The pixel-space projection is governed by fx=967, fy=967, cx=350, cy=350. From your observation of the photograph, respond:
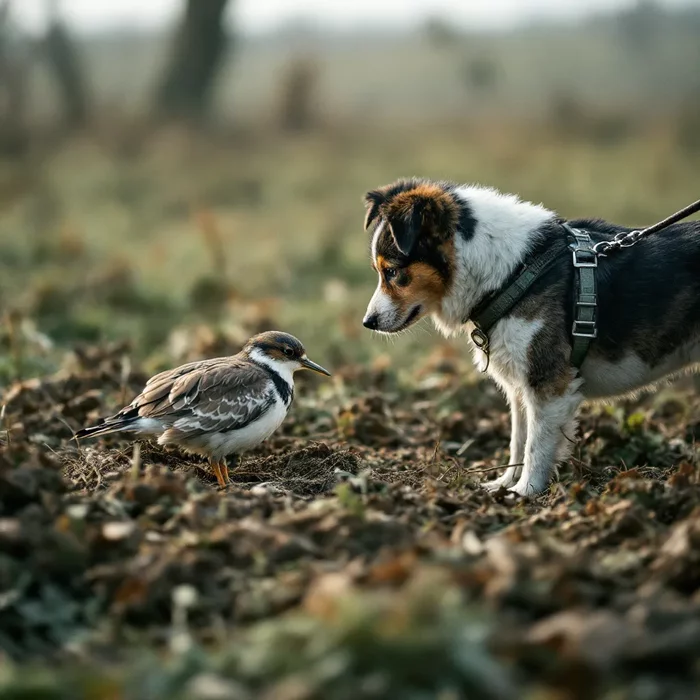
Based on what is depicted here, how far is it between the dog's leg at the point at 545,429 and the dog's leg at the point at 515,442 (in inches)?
12.6

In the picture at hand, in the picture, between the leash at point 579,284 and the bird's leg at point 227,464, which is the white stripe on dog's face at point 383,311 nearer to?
the leash at point 579,284

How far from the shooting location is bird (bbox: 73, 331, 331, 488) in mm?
5449

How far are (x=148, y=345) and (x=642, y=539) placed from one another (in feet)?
21.8

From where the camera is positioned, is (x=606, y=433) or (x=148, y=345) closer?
(x=606, y=433)

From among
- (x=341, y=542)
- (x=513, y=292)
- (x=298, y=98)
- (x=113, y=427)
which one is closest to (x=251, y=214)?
(x=298, y=98)

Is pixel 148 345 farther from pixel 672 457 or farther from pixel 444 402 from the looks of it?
pixel 672 457

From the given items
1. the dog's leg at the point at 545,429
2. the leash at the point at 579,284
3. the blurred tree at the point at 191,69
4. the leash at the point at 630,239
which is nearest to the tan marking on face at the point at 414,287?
the leash at the point at 579,284

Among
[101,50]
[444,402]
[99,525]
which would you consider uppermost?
[101,50]

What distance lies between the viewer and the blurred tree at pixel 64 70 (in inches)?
948

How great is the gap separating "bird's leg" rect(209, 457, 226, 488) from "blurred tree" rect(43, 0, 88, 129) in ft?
66.5

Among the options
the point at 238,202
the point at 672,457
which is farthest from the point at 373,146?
the point at 672,457

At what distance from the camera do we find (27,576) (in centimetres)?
376

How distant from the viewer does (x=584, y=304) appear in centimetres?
552

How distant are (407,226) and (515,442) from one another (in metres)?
1.57
